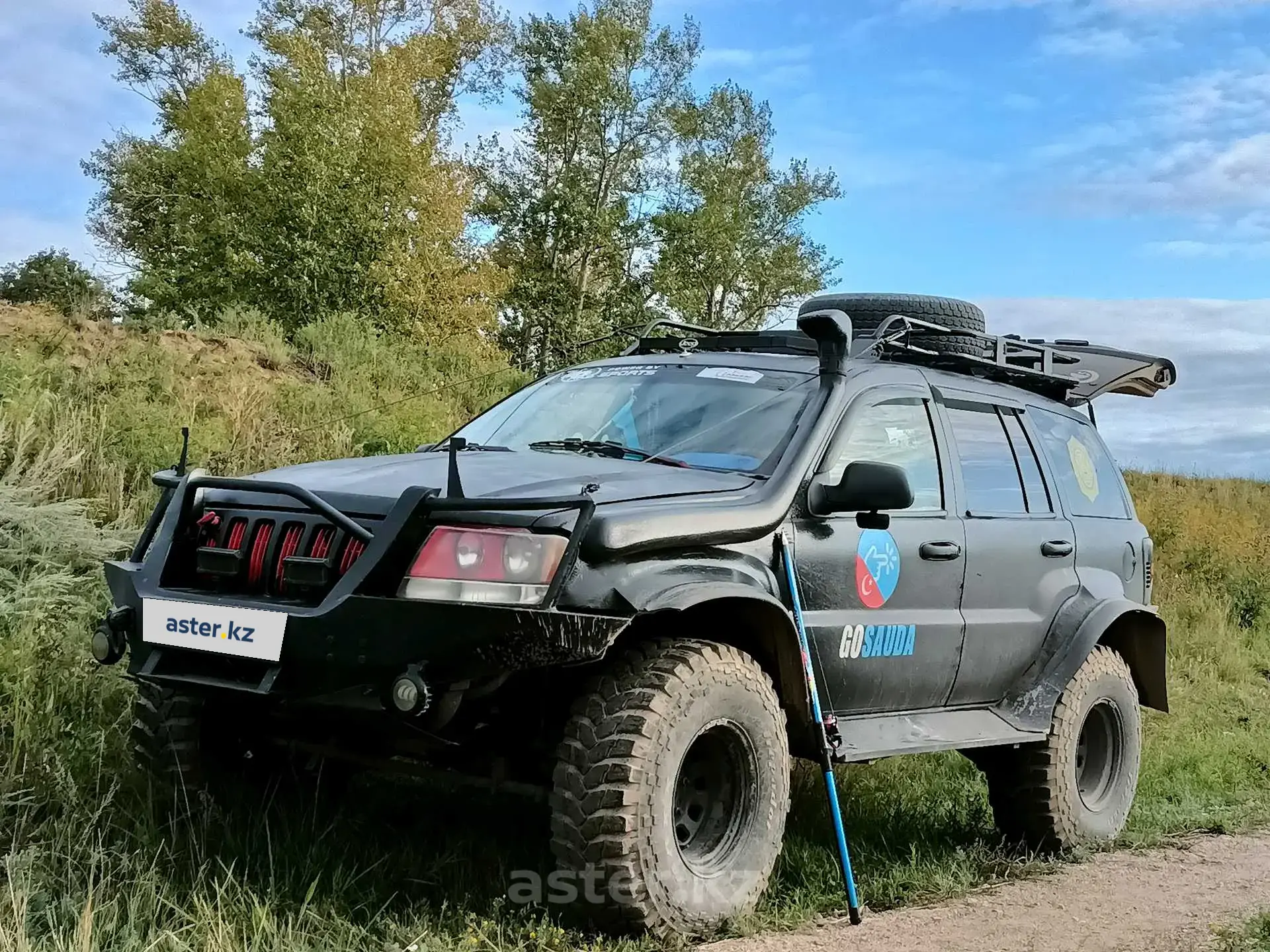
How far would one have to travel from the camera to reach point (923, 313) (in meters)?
6.31

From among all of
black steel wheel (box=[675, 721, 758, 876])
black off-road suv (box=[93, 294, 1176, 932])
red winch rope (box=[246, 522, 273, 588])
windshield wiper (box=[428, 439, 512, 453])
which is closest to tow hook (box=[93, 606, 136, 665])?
black off-road suv (box=[93, 294, 1176, 932])

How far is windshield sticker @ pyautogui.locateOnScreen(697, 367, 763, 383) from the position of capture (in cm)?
475

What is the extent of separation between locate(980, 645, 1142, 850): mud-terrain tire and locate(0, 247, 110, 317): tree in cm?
1020

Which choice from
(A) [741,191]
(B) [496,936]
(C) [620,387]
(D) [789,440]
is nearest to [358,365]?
(C) [620,387]

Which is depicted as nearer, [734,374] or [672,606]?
[672,606]

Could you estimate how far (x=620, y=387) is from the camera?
16.2 feet

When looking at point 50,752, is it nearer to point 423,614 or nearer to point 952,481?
point 423,614

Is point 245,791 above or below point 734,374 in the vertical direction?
below

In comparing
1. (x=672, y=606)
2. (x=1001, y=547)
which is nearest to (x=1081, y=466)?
(x=1001, y=547)

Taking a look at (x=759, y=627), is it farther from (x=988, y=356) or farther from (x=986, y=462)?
(x=988, y=356)

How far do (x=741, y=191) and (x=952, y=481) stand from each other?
3539cm

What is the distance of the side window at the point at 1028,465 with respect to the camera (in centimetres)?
561

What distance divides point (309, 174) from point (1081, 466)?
20272 millimetres

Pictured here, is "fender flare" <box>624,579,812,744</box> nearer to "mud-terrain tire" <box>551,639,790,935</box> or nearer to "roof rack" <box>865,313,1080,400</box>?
"mud-terrain tire" <box>551,639,790,935</box>
